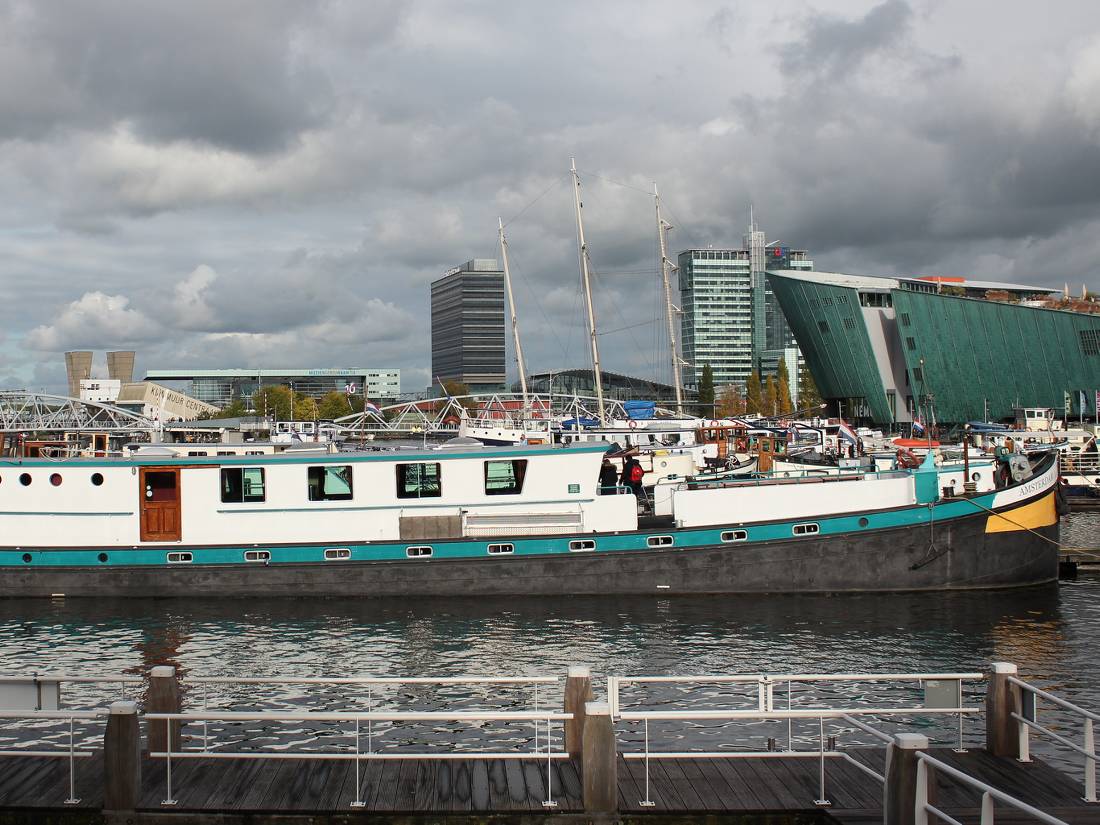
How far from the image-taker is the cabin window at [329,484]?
30.4 meters

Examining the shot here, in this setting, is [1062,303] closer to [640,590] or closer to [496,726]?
[640,590]

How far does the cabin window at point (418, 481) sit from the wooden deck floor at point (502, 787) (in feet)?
56.6

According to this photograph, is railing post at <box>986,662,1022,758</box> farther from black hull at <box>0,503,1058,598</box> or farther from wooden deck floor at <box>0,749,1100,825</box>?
black hull at <box>0,503,1058,598</box>

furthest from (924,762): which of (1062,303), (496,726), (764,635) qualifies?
(1062,303)

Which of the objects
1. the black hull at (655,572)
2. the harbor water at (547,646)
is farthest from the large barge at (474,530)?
the harbor water at (547,646)

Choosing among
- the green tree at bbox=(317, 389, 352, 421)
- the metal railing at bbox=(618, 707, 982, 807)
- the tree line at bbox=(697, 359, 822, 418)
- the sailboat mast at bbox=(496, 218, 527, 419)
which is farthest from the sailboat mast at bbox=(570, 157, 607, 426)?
the green tree at bbox=(317, 389, 352, 421)

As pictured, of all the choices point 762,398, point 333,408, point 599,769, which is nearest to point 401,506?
point 599,769

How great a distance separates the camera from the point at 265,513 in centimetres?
3048

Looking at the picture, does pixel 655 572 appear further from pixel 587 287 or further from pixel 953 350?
pixel 953 350

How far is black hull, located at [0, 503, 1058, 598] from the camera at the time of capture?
29.6 meters

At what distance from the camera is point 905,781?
1023 centimetres

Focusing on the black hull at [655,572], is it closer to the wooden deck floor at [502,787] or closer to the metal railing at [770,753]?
the metal railing at [770,753]

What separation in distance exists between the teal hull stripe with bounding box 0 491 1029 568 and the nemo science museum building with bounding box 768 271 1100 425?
80.3 metres

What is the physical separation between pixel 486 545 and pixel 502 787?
17740 millimetres
